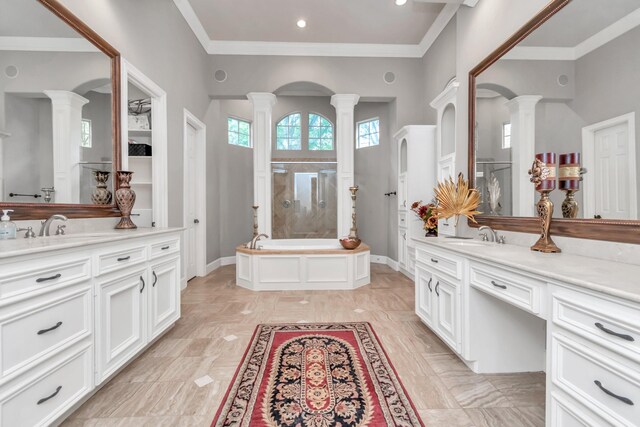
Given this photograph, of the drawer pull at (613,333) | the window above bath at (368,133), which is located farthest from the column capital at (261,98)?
the drawer pull at (613,333)

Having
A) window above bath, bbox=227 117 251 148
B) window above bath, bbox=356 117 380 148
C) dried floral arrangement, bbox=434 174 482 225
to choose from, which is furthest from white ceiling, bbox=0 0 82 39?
window above bath, bbox=356 117 380 148

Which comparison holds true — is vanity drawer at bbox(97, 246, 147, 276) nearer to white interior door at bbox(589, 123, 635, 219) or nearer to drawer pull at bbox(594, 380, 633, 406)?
drawer pull at bbox(594, 380, 633, 406)

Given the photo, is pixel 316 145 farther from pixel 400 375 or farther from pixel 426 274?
pixel 400 375

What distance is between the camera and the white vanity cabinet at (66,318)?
3.69 ft

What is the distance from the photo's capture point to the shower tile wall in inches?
197

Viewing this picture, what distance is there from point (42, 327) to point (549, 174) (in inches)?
106

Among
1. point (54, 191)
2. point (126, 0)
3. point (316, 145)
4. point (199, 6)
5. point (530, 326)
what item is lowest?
point (530, 326)

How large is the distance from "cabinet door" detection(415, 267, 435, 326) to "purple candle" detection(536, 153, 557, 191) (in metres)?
0.96

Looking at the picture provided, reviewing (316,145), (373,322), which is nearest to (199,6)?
(316,145)

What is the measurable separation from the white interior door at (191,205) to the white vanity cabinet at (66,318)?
2143 mm

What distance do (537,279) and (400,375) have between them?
103cm

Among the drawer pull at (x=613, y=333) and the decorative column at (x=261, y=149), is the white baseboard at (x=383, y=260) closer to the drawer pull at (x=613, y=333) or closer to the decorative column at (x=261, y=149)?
the decorative column at (x=261, y=149)

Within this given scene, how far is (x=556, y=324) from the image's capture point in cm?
113

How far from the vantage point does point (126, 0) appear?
2.57 m
